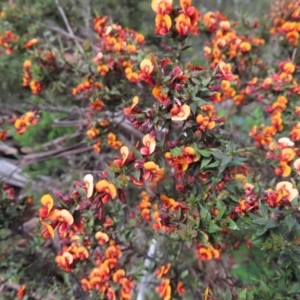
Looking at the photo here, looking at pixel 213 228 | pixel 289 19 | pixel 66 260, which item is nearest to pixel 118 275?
pixel 66 260

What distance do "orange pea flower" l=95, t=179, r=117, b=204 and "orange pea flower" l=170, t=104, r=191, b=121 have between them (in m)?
0.25

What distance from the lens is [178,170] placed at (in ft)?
3.80

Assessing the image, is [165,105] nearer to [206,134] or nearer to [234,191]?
[206,134]

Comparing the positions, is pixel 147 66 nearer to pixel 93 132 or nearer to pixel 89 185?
pixel 89 185

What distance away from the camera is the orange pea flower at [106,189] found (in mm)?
1005

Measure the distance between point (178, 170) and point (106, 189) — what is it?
0.25 metres

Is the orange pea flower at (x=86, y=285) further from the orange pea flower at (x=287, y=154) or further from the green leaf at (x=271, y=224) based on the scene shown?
the orange pea flower at (x=287, y=154)

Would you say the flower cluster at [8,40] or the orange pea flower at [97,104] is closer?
the orange pea flower at [97,104]

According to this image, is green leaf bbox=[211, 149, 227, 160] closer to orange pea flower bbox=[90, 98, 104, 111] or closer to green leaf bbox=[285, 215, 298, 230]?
green leaf bbox=[285, 215, 298, 230]

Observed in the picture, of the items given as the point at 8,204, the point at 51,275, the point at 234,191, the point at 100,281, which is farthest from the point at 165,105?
the point at 51,275

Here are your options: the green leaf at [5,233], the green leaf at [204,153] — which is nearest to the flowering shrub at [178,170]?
the green leaf at [204,153]

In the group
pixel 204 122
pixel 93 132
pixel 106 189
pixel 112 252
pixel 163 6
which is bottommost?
pixel 112 252

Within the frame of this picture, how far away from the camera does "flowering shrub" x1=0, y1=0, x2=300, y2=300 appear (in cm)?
105

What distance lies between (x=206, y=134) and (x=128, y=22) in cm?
184
